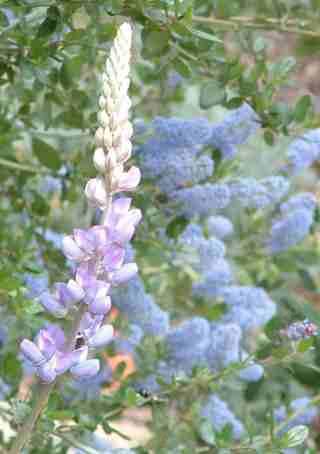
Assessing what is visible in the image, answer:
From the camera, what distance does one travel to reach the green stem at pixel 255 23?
4.24ft

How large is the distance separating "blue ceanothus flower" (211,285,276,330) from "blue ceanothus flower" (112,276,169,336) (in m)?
0.15

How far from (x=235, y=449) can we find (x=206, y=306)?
1.99 feet

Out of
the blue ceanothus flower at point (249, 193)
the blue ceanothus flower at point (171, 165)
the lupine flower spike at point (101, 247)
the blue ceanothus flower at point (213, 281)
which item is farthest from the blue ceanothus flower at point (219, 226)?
the lupine flower spike at point (101, 247)

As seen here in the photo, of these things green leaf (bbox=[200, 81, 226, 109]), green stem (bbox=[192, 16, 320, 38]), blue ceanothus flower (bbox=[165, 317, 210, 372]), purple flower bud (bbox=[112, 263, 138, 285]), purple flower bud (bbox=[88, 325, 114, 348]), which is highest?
green stem (bbox=[192, 16, 320, 38])

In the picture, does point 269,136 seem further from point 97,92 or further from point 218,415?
point 218,415

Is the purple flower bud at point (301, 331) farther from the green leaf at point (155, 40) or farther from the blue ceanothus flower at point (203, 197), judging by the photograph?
the green leaf at point (155, 40)

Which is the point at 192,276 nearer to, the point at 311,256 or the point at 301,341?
the point at 311,256

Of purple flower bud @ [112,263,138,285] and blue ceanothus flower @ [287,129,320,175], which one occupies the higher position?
purple flower bud @ [112,263,138,285]

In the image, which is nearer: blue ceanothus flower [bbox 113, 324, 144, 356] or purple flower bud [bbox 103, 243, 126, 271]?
purple flower bud [bbox 103, 243, 126, 271]

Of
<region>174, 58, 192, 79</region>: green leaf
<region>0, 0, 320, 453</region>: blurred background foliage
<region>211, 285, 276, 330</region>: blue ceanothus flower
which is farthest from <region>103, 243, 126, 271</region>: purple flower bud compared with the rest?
<region>211, 285, 276, 330</region>: blue ceanothus flower

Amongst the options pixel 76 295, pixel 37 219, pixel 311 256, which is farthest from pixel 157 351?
pixel 76 295

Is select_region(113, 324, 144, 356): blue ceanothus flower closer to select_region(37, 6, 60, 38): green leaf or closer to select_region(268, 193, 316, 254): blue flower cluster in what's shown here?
select_region(268, 193, 316, 254): blue flower cluster

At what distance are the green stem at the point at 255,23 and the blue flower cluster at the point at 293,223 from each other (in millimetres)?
338

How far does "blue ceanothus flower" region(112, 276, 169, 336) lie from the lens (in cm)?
142
